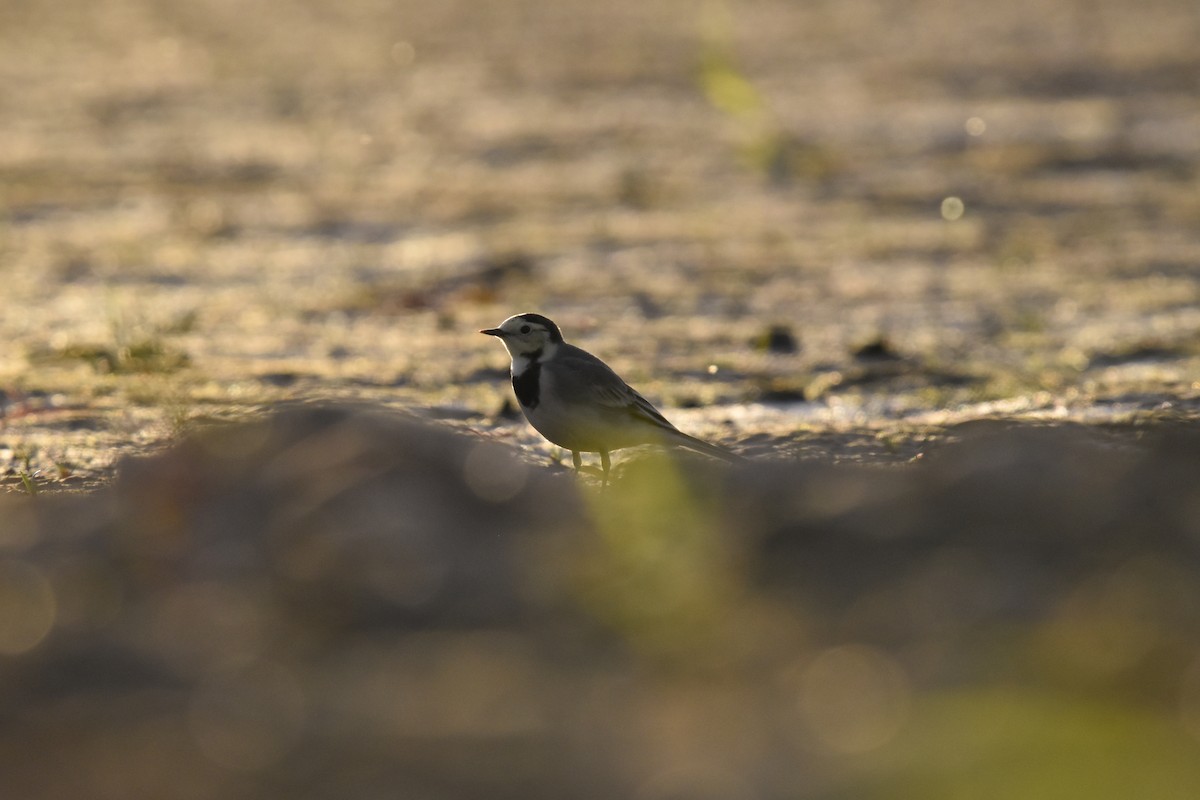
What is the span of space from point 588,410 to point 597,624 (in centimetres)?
233

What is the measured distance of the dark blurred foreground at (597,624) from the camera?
4.09m

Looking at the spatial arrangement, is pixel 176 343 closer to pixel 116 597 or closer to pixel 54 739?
pixel 116 597

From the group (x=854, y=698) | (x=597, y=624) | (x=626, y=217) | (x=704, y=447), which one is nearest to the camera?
(x=854, y=698)

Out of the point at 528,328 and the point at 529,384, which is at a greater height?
the point at 528,328

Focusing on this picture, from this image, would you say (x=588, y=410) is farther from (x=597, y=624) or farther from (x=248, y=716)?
(x=248, y=716)

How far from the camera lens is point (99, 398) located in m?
9.63

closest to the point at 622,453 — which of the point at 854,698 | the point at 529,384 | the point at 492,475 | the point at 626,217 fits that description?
the point at 529,384

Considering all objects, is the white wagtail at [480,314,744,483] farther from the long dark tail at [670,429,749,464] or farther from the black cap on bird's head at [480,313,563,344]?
the black cap on bird's head at [480,313,563,344]

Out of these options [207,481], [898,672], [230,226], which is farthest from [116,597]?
[230,226]

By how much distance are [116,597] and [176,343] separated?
5.78 metres

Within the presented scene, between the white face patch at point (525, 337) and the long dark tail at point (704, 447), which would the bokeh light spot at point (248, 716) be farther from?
the white face patch at point (525, 337)

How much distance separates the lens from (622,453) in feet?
27.8

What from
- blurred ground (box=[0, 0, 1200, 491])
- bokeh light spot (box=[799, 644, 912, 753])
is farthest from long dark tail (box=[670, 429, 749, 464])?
bokeh light spot (box=[799, 644, 912, 753])

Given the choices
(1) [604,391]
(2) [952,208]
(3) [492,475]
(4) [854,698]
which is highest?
(2) [952,208]
